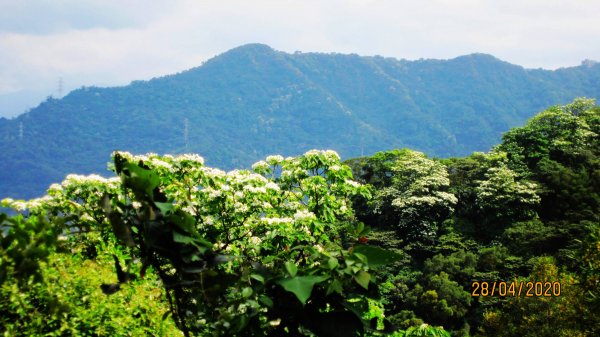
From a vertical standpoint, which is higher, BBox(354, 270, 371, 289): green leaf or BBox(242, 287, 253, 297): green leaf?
BBox(354, 270, 371, 289): green leaf

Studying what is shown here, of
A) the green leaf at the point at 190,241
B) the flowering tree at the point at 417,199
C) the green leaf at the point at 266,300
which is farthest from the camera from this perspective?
the flowering tree at the point at 417,199

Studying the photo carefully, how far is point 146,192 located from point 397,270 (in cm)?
2746

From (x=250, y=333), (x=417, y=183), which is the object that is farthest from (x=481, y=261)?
(x=250, y=333)

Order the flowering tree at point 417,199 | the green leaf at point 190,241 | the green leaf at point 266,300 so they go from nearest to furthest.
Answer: the green leaf at point 190,241 < the green leaf at point 266,300 < the flowering tree at point 417,199

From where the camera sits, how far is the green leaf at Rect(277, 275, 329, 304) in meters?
1.46

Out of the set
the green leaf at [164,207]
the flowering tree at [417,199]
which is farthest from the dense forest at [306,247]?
the flowering tree at [417,199]

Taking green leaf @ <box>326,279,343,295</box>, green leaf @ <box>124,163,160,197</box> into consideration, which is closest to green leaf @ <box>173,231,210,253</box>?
green leaf @ <box>124,163,160,197</box>

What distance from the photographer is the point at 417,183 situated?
32625 millimetres

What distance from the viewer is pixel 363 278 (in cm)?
153

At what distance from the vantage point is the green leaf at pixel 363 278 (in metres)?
1.51

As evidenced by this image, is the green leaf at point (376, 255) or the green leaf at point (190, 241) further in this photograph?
the green leaf at point (376, 255)

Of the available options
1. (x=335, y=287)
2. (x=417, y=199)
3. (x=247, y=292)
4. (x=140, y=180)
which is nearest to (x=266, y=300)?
(x=247, y=292)

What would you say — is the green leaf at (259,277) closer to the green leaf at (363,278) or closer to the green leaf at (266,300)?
the green leaf at (266,300)

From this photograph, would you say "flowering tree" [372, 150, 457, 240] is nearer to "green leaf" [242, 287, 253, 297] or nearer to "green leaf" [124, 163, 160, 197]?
"green leaf" [242, 287, 253, 297]
